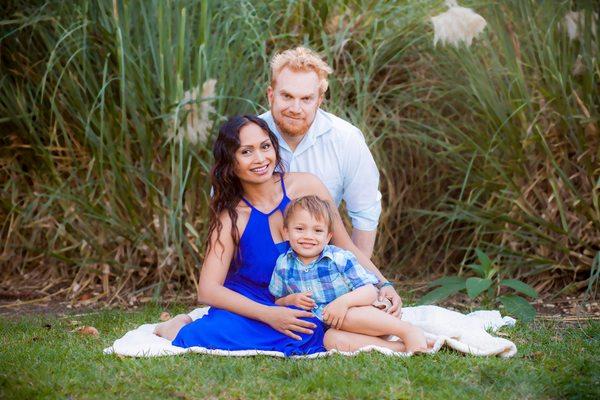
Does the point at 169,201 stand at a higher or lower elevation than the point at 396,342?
higher

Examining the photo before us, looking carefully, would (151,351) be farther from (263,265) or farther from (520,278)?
(520,278)

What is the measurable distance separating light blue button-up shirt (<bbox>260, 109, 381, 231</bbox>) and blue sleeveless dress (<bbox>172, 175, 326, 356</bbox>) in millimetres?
310

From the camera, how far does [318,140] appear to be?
4633 mm

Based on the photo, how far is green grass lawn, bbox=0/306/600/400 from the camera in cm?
336

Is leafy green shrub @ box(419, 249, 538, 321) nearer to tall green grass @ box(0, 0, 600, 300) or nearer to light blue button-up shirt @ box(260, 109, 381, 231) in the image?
tall green grass @ box(0, 0, 600, 300)

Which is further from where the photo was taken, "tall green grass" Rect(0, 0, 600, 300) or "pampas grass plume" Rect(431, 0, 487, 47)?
"tall green grass" Rect(0, 0, 600, 300)

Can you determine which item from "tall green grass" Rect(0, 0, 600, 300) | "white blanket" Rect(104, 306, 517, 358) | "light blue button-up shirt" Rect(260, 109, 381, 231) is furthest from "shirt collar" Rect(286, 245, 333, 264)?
"tall green grass" Rect(0, 0, 600, 300)

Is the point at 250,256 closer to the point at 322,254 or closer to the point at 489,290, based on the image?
the point at 322,254

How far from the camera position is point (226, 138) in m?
4.24

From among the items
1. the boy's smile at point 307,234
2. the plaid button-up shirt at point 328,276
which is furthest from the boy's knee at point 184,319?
the boy's smile at point 307,234

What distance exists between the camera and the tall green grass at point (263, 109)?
536 cm

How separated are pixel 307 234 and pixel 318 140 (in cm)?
76

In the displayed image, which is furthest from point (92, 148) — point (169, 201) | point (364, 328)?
point (364, 328)

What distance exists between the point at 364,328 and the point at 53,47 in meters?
2.81
